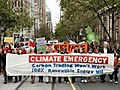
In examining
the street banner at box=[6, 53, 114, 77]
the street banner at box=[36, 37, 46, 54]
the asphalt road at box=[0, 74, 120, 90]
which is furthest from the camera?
the street banner at box=[36, 37, 46, 54]

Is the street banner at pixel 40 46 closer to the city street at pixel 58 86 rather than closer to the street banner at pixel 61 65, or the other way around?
the street banner at pixel 61 65

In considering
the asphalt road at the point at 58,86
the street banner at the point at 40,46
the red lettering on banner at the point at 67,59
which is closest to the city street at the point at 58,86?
the asphalt road at the point at 58,86

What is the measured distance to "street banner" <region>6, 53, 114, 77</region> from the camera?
18.9 m

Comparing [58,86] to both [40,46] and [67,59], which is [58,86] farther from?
[40,46]

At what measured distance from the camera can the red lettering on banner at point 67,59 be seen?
1902 centimetres

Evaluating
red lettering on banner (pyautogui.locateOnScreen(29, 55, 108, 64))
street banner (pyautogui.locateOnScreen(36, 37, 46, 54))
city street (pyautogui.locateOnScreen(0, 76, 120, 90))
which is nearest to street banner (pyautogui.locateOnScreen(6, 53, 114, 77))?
red lettering on banner (pyautogui.locateOnScreen(29, 55, 108, 64))

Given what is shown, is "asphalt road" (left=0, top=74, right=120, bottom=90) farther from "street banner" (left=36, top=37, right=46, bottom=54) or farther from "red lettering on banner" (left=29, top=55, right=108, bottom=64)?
"street banner" (left=36, top=37, right=46, bottom=54)

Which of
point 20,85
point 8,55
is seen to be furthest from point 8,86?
point 8,55

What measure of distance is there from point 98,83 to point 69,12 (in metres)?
18.9

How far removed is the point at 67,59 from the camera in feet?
62.7

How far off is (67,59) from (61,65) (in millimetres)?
391

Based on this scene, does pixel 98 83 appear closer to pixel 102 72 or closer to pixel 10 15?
pixel 102 72

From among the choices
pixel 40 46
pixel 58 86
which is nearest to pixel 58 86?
pixel 58 86

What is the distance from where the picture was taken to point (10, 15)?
50.2 m
